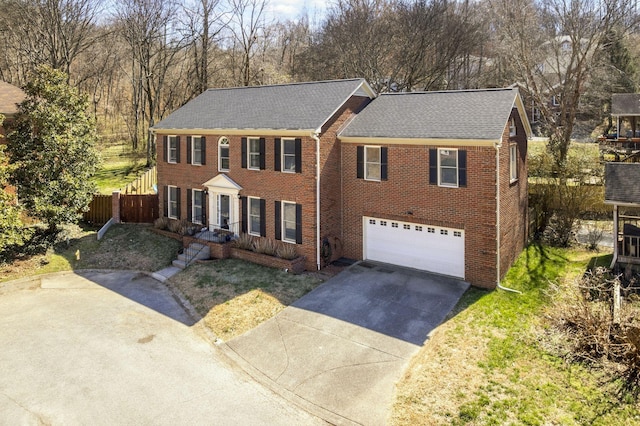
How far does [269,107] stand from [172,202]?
748 cm

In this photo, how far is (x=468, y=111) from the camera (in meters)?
16.1

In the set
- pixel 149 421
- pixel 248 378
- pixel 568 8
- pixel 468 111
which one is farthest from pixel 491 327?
pixel 568 8

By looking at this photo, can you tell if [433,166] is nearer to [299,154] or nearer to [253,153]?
[299,154]

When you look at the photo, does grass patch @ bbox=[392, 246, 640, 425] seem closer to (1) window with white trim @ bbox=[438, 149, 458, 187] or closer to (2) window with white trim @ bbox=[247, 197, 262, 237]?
(1) window with white trim @ bbox=[438, 149, 458, 187]

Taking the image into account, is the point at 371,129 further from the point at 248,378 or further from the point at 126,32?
the point at 126,32

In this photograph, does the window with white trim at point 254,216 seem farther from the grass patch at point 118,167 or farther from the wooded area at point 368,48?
the wooded area at point 368,48

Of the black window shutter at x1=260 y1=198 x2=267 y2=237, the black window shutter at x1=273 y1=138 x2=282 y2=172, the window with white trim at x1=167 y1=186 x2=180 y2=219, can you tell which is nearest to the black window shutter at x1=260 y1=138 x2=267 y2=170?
the black window shutter at x1=273 y1=138 x2=282 y2=172

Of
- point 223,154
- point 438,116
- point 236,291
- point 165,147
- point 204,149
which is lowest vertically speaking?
point 236,291

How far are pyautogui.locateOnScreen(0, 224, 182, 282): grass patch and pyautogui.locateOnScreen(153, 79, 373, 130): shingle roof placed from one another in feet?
18.8

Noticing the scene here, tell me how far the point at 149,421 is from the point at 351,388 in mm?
4369

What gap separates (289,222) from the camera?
17.8m

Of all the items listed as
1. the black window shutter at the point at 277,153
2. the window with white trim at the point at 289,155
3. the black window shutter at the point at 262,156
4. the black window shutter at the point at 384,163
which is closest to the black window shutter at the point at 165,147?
the black window shutter at the point at 262,156

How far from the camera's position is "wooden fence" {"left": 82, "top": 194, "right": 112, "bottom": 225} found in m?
23.3

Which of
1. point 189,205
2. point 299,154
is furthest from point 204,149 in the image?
point 299,154
